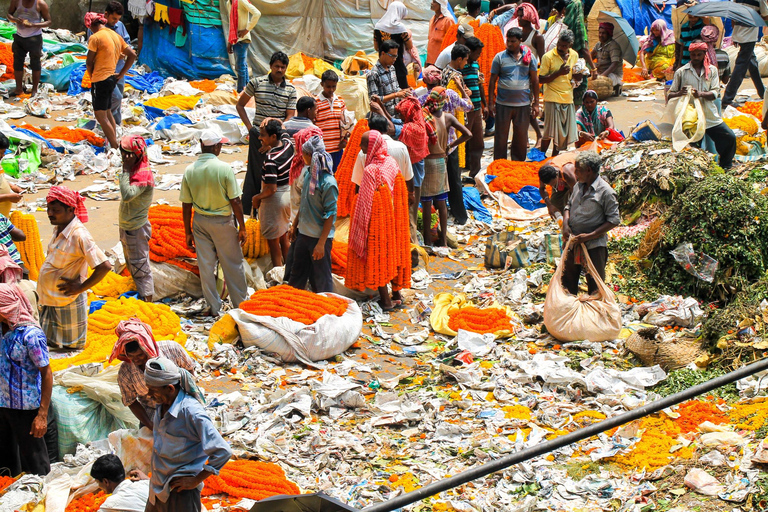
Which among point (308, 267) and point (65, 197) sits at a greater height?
point (65, 197)

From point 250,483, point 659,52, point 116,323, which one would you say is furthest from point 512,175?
point 659,52

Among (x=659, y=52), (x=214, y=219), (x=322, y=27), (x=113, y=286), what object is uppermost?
(x=322, y=27)

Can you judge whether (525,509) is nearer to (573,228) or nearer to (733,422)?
(733,422)

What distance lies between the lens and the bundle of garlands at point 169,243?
7.82 meters

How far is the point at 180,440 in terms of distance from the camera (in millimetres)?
3865

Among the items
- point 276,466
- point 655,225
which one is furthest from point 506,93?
point 276,466

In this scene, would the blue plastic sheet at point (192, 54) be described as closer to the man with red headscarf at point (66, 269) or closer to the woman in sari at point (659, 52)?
the woman in sari at point (659, 52)

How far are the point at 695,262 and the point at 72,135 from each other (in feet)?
29.0

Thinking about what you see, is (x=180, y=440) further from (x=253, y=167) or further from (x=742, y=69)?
(x=742, y=69)

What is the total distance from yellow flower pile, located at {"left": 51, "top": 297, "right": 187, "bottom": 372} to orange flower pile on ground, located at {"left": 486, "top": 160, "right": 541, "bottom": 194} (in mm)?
5105

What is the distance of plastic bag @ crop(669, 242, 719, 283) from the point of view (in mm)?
7750

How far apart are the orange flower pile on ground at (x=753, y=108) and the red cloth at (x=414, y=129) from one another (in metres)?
7.12

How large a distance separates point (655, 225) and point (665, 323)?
1.47m

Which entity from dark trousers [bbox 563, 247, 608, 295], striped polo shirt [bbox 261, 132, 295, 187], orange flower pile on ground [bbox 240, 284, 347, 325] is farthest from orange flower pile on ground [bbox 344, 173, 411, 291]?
dark trousers [bbox 563, 247, 608, 295]
